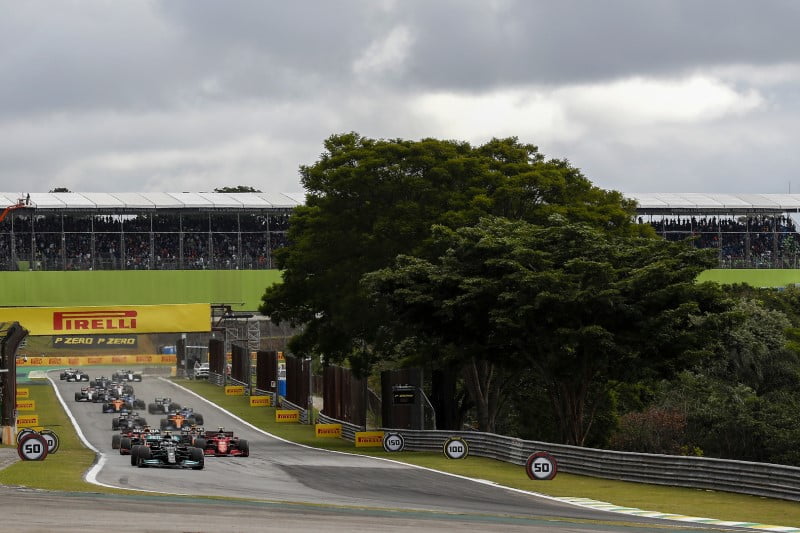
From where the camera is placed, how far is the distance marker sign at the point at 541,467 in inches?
1362

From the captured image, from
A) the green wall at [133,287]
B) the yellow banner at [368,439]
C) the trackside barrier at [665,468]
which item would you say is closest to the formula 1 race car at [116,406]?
the green wall at [133,287]

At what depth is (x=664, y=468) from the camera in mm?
33625

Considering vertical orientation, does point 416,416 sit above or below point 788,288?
below

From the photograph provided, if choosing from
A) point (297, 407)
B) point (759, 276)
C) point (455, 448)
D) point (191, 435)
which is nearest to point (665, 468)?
point (455, 448)

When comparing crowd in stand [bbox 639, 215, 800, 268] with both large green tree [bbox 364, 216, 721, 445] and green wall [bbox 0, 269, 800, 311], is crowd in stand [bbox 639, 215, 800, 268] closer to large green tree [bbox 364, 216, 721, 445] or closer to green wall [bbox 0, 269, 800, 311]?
green wall [bbox 0, 269, 800, 311]

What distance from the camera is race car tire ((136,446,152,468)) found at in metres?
37.3

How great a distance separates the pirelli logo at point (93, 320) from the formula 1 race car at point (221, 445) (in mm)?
26275

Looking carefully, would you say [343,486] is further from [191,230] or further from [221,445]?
[191,230]

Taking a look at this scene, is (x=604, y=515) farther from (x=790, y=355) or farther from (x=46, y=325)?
(x=46, y=325)

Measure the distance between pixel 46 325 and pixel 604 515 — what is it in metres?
49.6

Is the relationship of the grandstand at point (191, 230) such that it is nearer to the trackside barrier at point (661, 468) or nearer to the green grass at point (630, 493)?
the green grass at point (630, 493)

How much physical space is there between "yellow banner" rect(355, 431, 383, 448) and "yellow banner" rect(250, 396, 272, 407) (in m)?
28.8

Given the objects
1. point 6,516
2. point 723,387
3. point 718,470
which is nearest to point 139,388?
point 723,387

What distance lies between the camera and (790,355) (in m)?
59.4
